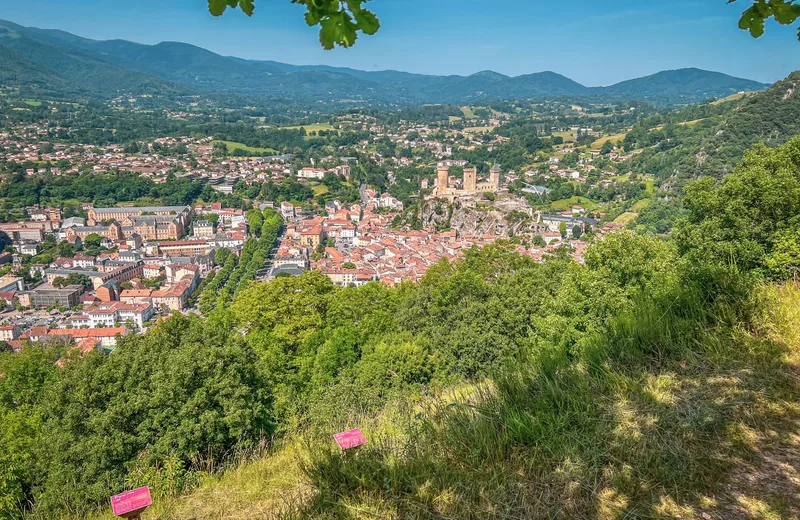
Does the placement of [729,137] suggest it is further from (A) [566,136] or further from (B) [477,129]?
(B) [477,129]

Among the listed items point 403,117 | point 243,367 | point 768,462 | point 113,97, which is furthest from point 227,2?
point 113,97

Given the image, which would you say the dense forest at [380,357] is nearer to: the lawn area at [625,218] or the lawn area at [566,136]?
the lawn area at [625,218]

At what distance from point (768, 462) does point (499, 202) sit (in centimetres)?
4862

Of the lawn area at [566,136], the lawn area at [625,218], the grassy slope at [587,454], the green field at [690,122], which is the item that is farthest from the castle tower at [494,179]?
the grassy slope at [587,454]

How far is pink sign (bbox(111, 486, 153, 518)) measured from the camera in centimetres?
207

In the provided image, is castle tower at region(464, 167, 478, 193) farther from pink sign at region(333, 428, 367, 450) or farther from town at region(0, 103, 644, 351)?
pink sign at region(333, 428, 367, 450)

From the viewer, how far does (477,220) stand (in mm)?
48375

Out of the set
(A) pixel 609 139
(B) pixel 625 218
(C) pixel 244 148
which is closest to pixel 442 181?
(B) pixel 625 218

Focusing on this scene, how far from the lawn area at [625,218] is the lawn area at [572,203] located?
6921mm

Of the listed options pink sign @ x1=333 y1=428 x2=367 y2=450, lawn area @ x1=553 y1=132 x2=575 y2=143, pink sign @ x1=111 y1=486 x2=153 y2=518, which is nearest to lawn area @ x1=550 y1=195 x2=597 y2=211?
lawn area @ x1=553 y1=132 x2=575 y2=143

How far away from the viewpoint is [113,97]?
6663 inches

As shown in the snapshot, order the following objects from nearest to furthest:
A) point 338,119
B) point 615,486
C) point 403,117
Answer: point 615,486
point 338,119
point 403,117

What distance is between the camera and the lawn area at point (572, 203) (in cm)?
5676

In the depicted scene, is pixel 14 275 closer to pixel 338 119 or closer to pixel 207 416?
pixel 207 416
